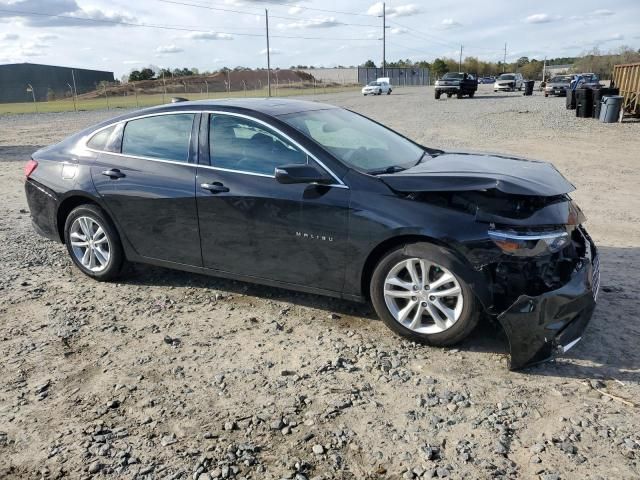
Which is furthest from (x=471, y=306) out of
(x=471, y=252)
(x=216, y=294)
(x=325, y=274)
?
(x=216, y=294)

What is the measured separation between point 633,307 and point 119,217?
14.4ft

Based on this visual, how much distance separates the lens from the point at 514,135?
16.5 meters

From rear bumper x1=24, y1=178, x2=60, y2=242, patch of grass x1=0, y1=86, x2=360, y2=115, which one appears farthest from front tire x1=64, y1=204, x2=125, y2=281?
patch of grass x1=0, y1=86, x2=360, y2=115

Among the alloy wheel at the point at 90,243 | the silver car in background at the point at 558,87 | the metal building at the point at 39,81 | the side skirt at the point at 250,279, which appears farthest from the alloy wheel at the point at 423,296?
the metal building at the point at 39,81

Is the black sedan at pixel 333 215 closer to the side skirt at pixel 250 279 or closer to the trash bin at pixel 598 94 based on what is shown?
the side skirt at pixel 250 279

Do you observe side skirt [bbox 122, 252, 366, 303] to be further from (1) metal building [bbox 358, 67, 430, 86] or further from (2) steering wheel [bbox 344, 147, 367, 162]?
(1) metal building [bbox 358, 67, 430, 86]

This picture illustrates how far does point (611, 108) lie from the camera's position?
19641 millimetres

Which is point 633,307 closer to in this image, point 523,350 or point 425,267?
point 523,350

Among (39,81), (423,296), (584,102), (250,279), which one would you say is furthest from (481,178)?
(39,81)

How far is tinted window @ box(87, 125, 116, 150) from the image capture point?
5059 millimetres

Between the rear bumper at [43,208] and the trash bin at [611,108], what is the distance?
19.9m

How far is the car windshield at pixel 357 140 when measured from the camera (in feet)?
13.6

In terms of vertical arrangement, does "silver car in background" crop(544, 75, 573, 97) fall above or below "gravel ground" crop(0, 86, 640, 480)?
above

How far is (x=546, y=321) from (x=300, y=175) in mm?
1850
